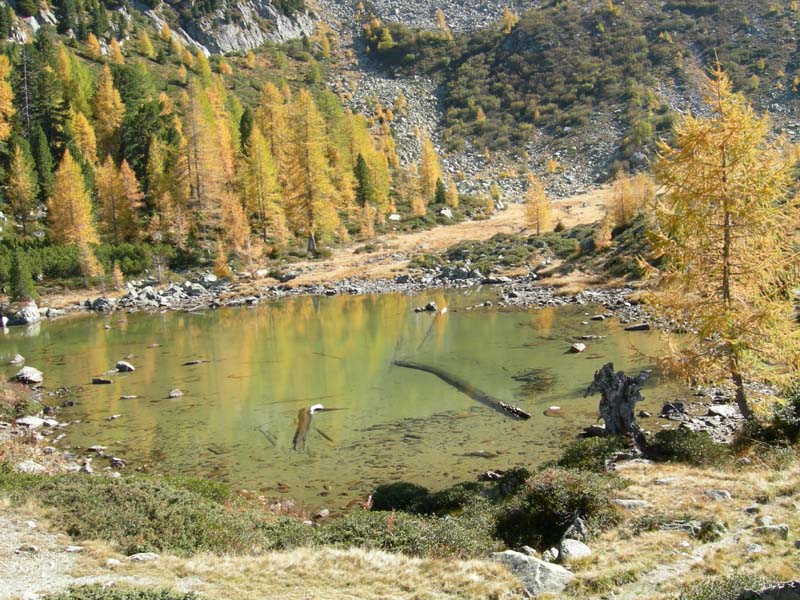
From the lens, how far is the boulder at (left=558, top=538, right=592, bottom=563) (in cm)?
972

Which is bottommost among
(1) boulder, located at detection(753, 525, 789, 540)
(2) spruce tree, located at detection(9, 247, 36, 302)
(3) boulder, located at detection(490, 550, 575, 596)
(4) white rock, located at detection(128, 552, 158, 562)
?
(3) boulder, located at detection(490, 550, 575, 596)

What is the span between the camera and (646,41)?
141 meters

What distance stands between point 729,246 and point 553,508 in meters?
8.03

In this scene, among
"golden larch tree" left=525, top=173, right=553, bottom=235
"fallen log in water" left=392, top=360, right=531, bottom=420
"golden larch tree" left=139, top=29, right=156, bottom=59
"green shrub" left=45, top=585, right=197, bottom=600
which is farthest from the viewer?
"golden larch tree" left=139, top=29, right=156, bottom=59

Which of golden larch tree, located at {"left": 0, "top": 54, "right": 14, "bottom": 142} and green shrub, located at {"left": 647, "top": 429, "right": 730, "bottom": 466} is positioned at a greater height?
golden larch tree, located at {"left": 0, "top": 54, "right": 14, "bottom": 142}

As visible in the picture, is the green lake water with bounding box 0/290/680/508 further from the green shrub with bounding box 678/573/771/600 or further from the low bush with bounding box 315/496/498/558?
the green shrub with bounding box 678/573/771/600

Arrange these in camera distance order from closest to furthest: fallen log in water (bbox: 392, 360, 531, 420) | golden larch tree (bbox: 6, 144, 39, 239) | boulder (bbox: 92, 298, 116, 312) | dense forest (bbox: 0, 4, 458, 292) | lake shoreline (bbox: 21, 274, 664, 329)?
fallen log in water (bbox: 392, 360, 531, 420), lake shoreline (bbox: 21, 274, 664, 329), boulder (bbox: 92, 298, 116, 312), dense forest (bbox: 0, 4, 458, 292), golden larch tree (bbox: 6, 144, 39, 239)

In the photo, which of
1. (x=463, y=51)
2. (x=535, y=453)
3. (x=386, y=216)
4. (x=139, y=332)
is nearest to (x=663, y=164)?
(x=535, y=453)

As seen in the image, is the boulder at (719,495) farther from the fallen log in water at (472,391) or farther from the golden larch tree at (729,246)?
the fallen log in water at (472,391)

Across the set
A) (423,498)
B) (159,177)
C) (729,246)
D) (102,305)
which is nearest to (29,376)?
(423,498)

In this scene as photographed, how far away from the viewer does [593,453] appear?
15367 millimetres

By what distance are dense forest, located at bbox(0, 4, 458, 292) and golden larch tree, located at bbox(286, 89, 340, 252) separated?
0.14m

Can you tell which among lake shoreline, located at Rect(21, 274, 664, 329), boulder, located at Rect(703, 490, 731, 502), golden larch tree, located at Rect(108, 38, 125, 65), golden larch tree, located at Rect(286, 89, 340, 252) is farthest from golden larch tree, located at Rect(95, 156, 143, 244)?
boulder, located at Rect(703, 490, 731, 502)

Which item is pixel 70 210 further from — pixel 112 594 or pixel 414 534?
pixel 112 594
